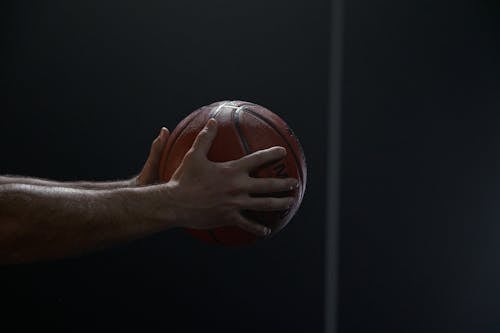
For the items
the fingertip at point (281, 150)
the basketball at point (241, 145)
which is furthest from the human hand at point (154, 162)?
the fingertip at point (281, 150)

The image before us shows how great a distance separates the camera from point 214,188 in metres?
0.96

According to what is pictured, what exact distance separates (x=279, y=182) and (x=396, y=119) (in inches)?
59.3

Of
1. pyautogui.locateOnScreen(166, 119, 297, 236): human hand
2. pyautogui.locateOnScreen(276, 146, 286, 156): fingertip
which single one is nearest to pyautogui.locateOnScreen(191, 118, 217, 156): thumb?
pyautogui.locateOnScreen(166, 119, 297, 236): human hand

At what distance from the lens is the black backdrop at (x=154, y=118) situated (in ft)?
7.57

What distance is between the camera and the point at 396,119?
93.7 inches

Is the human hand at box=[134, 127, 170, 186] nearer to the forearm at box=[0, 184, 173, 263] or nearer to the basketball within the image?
the basketball

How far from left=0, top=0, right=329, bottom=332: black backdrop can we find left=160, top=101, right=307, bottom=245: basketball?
1.20 m

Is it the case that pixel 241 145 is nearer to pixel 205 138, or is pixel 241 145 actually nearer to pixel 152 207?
pixel 205 138

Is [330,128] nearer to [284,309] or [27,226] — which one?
[284,309]

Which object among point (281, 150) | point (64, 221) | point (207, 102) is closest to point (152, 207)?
point (64, 221)

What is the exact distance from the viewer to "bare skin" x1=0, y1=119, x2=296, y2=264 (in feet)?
3.04

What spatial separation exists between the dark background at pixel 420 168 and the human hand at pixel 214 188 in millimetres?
1390

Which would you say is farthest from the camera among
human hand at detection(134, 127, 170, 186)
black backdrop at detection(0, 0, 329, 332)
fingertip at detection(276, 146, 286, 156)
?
black backdrop at detection(0, 0, 329, 332)

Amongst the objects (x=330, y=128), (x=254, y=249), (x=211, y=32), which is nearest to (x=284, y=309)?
(x=254, y=249)
